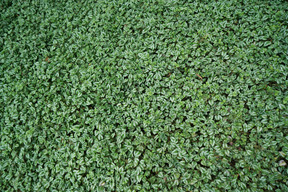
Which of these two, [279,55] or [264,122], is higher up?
[279,55]

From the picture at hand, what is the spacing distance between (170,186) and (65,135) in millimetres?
1461

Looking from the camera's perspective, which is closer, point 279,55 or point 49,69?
point 279,55

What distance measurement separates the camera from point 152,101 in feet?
8.53

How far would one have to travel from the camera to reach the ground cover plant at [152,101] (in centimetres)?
225

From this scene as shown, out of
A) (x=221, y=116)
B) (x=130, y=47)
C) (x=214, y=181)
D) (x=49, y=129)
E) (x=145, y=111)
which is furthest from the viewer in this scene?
(x=130, y=47)

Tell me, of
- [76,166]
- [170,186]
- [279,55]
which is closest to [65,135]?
[76,166]

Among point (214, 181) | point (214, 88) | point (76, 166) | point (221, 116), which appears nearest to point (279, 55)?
point (214, 88)

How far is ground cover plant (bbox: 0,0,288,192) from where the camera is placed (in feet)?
7.39

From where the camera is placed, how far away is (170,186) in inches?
88.8

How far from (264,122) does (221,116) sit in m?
0.44

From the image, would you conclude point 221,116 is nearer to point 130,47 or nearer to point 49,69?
point 130,47

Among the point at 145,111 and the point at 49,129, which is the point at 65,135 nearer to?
the point at 49,129

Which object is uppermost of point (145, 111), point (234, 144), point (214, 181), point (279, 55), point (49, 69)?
point (49, 69)

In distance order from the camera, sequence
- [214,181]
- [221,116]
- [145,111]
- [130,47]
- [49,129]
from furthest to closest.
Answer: [130,47]
[49,129]
[145,111]
[221,116]
[214,181]
